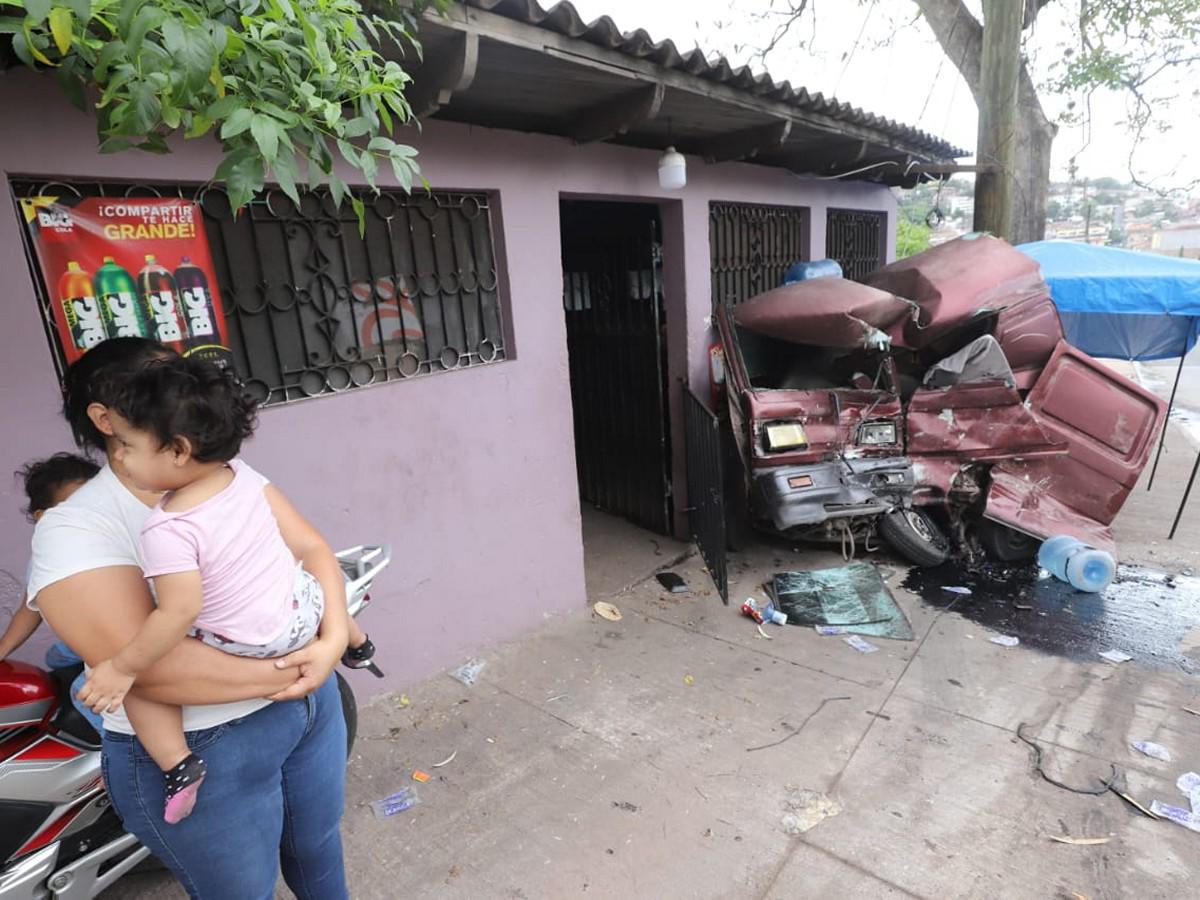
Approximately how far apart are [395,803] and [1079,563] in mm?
4307

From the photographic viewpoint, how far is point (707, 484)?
432 centimetres

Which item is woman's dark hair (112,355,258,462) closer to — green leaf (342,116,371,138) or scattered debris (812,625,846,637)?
green leaf (342,116,371,138)

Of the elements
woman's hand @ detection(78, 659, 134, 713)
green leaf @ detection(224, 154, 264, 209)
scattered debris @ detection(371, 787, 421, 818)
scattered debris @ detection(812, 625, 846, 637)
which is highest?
green leaf @ detection(224, 154, 264, 209)

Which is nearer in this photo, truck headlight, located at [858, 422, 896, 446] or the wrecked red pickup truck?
the wrecked red pickup truck

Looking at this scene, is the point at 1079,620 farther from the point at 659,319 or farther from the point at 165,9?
the point at 165,9

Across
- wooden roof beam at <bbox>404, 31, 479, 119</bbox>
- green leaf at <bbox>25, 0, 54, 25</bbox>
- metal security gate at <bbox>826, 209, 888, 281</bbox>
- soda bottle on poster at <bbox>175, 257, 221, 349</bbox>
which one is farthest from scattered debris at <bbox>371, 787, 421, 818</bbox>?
metal security gate at <bbox>826, 209, 888, 281</bbox>

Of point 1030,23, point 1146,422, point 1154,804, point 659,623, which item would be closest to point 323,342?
point 659,623

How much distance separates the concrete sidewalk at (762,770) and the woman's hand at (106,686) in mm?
1511

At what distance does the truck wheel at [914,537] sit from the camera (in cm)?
464

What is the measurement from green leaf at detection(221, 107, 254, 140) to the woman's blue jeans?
119cm

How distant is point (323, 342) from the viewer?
3.03 m

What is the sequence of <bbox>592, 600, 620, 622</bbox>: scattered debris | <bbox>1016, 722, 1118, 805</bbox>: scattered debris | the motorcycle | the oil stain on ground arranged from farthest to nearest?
<bbox>592, 600, 620, 622</bbox>: scattered debris, the oil stain on ground, <bbox>1016, 722, 1118, 805</bbox>: scattered debris, the motorcycle

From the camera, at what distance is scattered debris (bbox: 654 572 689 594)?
4598mm

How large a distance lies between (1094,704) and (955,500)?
6.03ft
